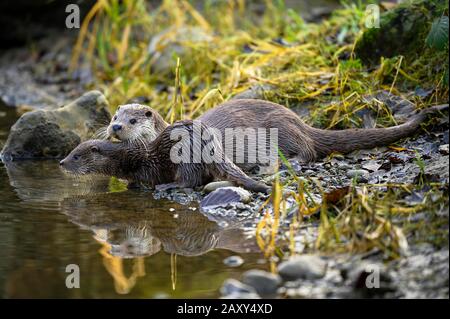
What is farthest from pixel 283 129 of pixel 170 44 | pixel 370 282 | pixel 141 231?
pixel 170 44

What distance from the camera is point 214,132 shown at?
154 inches

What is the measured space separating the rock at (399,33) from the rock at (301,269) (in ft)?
8.22

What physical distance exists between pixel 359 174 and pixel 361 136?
41cm

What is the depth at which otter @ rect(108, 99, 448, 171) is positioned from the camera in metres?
4.04

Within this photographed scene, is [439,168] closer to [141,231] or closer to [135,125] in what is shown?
[141,231]

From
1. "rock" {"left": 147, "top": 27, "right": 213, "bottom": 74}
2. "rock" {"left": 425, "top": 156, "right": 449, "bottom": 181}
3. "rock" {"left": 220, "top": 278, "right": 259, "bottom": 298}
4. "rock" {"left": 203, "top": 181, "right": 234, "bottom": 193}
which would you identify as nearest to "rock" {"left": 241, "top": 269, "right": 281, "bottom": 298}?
"rock" {"left": 220, "top": 278, "right": 259, "bottom": 298}

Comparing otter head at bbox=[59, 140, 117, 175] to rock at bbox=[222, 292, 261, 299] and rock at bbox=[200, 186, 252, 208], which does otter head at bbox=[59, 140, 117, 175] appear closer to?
rock at bbox=[200, 186, 252, 208]

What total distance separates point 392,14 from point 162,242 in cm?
247

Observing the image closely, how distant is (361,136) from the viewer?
4.07m

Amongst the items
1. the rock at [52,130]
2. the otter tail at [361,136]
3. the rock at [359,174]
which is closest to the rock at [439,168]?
the rock at [359,174]
